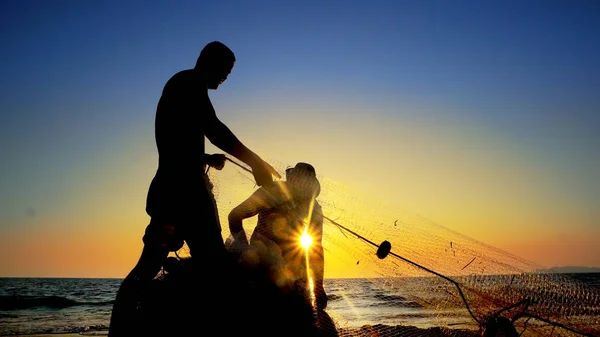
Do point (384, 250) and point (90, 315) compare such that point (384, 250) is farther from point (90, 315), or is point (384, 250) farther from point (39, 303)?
point (39, 303)

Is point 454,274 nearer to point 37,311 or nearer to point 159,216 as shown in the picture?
point 159,216

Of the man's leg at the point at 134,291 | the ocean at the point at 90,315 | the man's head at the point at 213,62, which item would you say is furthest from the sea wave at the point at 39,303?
the man's head at the point at 213,62

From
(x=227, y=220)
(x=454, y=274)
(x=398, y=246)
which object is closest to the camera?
(x=227, y=220)

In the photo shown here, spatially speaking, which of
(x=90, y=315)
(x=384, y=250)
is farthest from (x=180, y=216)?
(x=90, y=315)

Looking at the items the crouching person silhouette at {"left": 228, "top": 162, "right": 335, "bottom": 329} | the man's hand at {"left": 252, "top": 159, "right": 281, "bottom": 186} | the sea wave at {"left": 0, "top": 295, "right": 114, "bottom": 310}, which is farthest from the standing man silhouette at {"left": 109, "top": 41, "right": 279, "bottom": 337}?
the sea wave at {"left": 0, "top": 295, "right": 114, "bottom": 310}

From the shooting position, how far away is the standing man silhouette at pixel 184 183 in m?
2.64

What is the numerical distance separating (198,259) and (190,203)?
347mm

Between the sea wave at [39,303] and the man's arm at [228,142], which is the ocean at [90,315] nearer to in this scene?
the sea wave at [39,303]

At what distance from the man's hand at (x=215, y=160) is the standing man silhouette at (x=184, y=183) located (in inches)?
28.0

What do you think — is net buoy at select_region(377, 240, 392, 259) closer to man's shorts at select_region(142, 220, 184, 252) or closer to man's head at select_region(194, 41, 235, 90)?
man's shorts at select_region(142, 220, 184, 252)

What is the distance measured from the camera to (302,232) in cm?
392

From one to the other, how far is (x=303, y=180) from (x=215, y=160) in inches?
47.8

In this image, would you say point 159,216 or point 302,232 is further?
point 302,232

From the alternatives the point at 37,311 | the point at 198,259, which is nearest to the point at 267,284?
the point at 198,259
